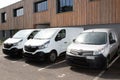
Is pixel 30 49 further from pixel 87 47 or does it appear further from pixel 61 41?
pixel 87 47

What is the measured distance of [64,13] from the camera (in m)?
19.9

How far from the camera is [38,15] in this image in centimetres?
2481

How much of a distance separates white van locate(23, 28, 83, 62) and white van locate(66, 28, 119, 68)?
5.56ft

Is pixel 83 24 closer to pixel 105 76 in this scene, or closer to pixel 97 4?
pixel 97 4

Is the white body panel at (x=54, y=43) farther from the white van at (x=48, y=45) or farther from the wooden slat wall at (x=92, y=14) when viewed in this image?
the wooden slat wall at (x=92, y=14)

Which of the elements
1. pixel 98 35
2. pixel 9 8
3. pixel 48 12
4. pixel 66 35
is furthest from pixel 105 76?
pixel 9 8

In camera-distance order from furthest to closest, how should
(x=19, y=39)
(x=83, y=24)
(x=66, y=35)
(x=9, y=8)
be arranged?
(x=9, y=8), (x=83, y=24), (x=19, y=39), (x=66, y=35)

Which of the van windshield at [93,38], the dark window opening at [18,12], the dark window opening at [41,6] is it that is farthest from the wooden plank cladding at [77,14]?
the van windshield at [93,38]

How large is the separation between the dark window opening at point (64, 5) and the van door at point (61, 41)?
832 centimetres

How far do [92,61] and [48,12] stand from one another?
1521 centimetres

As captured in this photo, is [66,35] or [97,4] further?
[97,4]

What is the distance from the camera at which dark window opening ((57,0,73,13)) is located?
19825 mm

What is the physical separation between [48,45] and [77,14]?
28.2 feet

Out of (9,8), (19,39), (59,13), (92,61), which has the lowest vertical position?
(92,61)
